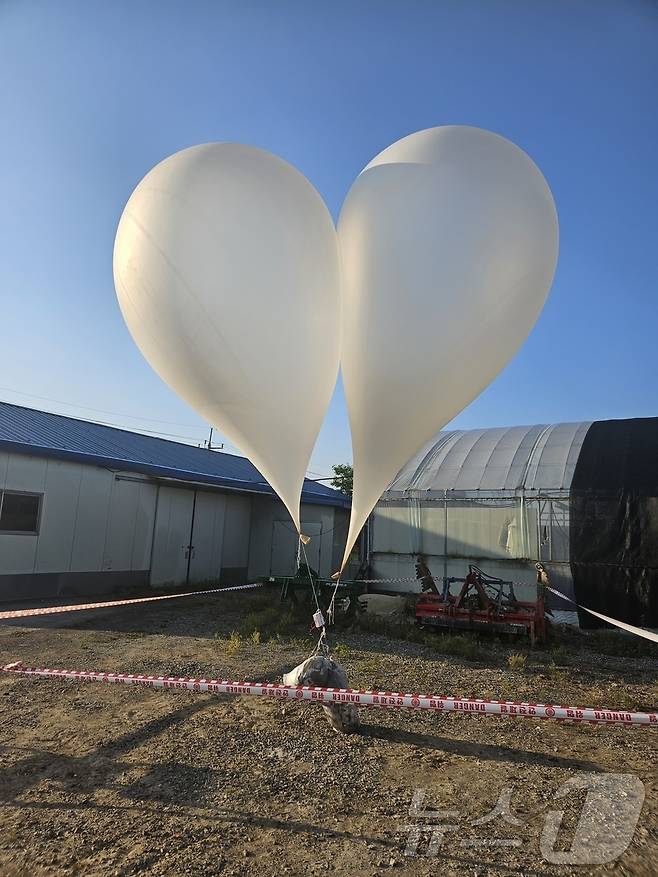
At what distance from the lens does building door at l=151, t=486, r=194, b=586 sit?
15531 millimetres

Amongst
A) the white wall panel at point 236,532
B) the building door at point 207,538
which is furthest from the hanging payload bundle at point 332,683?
the white wall panel at point 236,532

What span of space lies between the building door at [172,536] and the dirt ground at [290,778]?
8.42 m

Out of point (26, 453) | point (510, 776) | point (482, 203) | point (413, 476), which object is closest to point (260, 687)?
point (510, 776)

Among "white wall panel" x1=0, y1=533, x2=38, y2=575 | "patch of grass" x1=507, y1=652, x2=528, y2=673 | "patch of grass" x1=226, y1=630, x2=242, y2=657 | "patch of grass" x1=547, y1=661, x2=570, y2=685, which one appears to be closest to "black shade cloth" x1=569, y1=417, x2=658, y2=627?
"patch of grass" x1=547, y1=661, x2=570, y2=685

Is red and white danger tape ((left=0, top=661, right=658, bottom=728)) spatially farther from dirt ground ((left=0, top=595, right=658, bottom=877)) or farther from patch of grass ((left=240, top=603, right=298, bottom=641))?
patch of grass ((left=240, top=603, right=298, bottom=641))

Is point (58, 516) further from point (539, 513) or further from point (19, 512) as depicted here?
point (539, 513)

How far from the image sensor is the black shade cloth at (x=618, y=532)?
11062 mm

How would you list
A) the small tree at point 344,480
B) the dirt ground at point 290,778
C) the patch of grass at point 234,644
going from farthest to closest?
the small tree at point 344,480 → the patch of grass at point 234,644 → the dirt ground at point 290,778

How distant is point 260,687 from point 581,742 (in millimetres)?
2857

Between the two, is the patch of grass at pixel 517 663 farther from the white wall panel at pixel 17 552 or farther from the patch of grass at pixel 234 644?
the white wall panel at pixel 17 552

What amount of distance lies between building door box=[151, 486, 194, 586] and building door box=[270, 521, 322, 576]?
322 centimetres

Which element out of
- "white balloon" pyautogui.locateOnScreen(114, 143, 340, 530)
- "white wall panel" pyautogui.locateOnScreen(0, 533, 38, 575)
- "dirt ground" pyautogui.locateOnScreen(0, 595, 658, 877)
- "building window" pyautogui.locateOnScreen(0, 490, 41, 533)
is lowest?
"dirt ground" pyautogui.locateOnScreen(0, 595, 658, 877)

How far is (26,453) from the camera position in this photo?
1220cm

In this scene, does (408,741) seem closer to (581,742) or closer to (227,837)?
(581,742)
